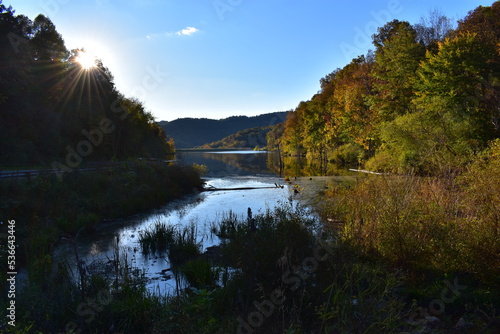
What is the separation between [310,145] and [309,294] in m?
67.6

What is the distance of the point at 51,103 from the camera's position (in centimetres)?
3747

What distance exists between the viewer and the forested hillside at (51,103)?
27719 millimetres

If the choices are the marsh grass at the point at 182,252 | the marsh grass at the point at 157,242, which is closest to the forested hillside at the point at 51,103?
the marsh grass at the point at 157,242

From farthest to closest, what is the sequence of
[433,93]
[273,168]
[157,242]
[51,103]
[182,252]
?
[273,168] < [51,103] < [433,93] < [157,242] < [182,252]

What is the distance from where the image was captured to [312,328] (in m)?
4.81

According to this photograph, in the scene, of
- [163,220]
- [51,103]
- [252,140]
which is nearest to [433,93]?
[163,220]

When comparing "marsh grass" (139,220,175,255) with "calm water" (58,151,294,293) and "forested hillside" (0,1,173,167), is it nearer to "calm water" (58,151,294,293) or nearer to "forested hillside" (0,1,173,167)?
"calm water" (58,151,294,293)

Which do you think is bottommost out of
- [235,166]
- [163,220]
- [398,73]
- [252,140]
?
[163,220]

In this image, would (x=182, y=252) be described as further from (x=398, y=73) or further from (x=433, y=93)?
(x=398, y=73)

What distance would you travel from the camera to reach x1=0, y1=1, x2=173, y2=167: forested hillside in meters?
27.7

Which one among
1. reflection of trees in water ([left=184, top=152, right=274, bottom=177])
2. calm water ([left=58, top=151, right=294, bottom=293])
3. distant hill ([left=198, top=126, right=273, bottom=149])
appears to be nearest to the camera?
calm water ([left=58, top=151, right=294, bottom=293])

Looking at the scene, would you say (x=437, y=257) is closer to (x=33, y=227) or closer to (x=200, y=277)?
(x=200, y=277)

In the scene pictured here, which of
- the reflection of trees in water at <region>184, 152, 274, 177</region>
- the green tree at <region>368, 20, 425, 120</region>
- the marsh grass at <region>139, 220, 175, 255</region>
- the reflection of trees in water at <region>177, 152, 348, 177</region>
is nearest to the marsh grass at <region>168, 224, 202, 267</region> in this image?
the marsh grass at <region>139, 220, 175, 255</region>

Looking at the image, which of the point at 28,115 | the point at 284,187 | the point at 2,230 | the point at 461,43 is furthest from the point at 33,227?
the point at 461,43
